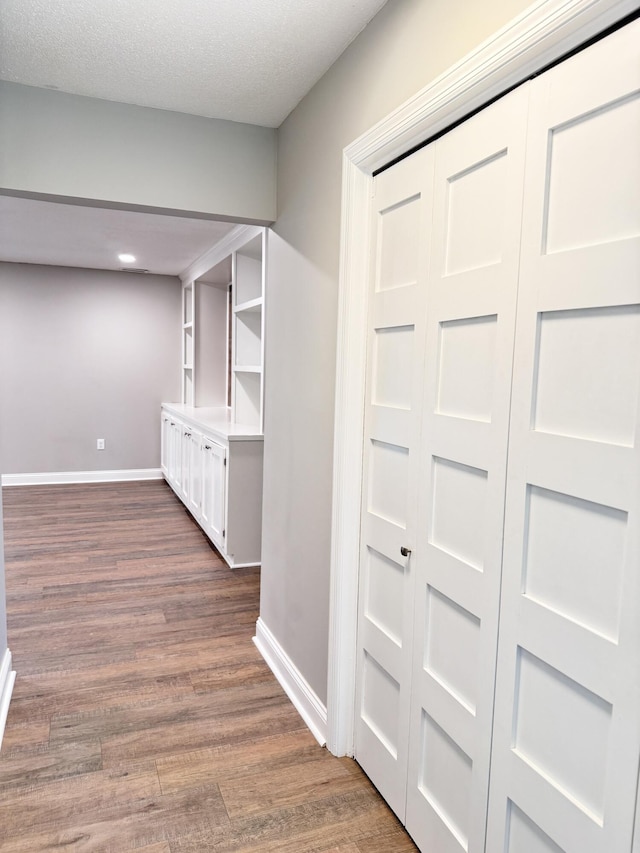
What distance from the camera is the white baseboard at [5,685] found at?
7.53 ft

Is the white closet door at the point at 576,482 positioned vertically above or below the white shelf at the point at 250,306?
below

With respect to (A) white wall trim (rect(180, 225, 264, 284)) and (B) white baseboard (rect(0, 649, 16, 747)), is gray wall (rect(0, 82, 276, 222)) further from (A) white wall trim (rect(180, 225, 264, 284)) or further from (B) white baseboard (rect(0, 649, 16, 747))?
(B) white baseboard (rect(0, 649, 16, 747))

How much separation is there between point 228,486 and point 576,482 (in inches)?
124

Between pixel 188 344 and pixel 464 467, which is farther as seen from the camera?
pixel 188 344

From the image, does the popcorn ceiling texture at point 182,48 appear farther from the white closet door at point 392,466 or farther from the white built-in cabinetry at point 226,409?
the white built-in cabinetry at point 226,409

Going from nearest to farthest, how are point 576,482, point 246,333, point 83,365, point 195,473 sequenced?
point 576,482, point 246,333, point 195,473, point 83,365

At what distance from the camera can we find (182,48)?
1.95 meters

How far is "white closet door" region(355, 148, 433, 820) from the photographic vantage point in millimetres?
1686

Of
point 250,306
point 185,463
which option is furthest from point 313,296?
point 185,463

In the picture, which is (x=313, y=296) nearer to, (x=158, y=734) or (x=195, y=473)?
(x=158, y=734)

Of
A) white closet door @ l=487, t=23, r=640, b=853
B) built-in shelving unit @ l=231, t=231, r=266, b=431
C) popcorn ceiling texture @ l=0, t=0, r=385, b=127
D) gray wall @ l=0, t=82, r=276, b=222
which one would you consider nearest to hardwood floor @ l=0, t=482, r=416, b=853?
white closet door @ l=487, t=23, r=640, b=853

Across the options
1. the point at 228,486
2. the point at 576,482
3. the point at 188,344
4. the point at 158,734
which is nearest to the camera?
the point at 576,482

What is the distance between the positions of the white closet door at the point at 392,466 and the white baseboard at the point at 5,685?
137cm

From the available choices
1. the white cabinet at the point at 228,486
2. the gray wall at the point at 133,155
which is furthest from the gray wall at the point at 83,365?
the gray wall at the point at 133,155
